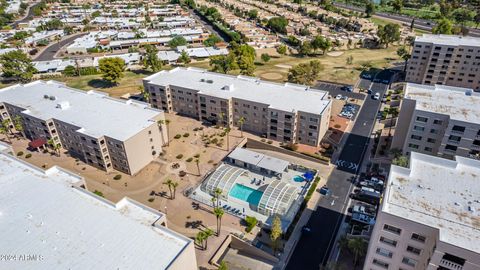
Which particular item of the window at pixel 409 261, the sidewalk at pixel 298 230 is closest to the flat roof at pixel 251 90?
the sidewalk at pixel 298 230

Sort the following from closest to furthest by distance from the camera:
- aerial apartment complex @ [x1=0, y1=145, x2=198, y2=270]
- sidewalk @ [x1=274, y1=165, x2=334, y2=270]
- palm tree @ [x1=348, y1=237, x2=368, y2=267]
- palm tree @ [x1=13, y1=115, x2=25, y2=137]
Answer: aerial apartment complex @ [x1=0, y1=145, x2=198, y2=270]
palm tree @ [x1=348, y1=237, x2=368, y2=267]
sidewalk @ [x1=274, y1=165, x2=334, y2=270]
palm tree @ [x1=13, y1=115, x2=25, y2=137]

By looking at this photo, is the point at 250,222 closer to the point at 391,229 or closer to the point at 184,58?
the point at 391,229

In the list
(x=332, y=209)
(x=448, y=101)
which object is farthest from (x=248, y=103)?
(x=448, y=101)

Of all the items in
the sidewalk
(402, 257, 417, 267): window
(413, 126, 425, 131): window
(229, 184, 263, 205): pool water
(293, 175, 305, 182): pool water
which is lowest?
the sidewalk

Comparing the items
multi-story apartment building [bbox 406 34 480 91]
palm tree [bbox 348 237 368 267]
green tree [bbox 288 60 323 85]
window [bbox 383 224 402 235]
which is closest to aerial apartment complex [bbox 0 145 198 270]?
palm tree [bbox 348 237 368 267]

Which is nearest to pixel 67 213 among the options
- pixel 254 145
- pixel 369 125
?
pixel 254 145

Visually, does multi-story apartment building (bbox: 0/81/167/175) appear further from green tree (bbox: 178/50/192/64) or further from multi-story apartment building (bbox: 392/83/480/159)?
multi-story apartment building (bbox: 392/83/480/159)

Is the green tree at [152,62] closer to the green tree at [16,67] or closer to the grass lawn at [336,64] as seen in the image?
the grass lawn at [336,64]
